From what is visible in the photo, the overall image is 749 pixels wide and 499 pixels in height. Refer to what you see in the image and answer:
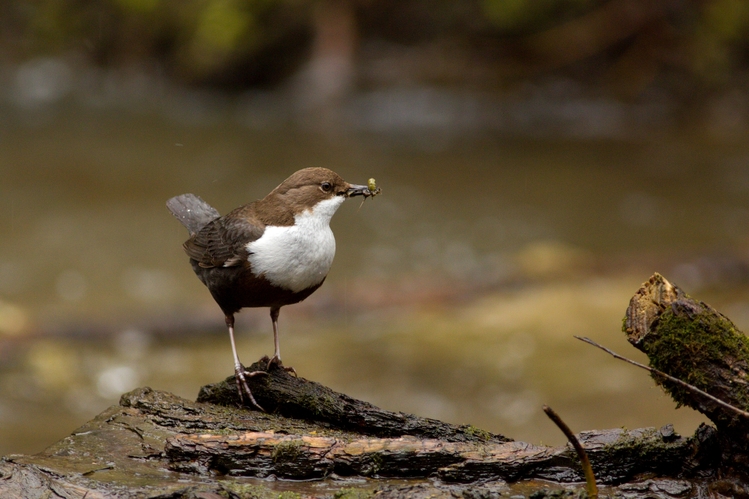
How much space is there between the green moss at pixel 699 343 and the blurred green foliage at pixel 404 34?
11.7 m

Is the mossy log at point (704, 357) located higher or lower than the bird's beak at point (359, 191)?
lower

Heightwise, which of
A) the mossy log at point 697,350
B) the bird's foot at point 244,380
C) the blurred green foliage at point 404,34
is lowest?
the mossy log at point 697,350

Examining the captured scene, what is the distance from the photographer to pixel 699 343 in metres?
2.57

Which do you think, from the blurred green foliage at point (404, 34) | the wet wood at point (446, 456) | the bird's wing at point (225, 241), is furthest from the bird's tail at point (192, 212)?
the blurred green foliage at point (404, 34)

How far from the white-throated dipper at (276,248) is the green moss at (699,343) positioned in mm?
1437

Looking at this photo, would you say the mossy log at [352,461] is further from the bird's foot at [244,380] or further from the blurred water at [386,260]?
the blurred water at [386,260]

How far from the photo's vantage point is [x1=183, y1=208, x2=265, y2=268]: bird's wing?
11.5 ft

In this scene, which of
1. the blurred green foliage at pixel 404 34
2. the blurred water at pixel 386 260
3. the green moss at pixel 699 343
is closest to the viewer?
the green moss at pixel 699 343

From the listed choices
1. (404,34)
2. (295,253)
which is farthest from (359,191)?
(404,34)

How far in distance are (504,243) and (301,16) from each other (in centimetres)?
692

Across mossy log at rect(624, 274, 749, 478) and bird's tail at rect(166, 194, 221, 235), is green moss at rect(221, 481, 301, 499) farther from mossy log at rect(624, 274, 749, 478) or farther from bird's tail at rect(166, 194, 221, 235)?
bird's tail at rect(166, 194, 221, 235)

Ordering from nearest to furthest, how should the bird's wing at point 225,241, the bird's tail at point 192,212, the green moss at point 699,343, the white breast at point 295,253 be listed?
the green moss at point 699,343, the white breast at point 295,253, the bird's wing at point 225,241, the bird's tail at point 192,212

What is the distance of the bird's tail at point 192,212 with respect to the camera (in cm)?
427

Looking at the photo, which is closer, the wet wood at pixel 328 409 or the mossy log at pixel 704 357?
the mossy log at pixel 704 357
